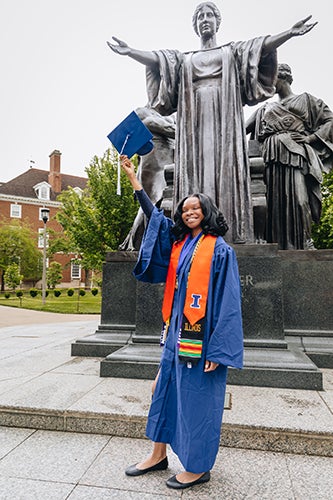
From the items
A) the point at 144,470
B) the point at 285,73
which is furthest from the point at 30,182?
the point at 144,470

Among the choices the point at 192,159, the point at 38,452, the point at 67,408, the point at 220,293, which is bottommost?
the point at 38,452

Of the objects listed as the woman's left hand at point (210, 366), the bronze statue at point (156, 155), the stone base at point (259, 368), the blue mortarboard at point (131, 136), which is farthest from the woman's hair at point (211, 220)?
the bronze statue at point (156, 155)

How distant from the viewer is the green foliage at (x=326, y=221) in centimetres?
2180

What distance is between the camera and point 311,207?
6.59 m

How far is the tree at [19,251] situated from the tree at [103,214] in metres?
16.2

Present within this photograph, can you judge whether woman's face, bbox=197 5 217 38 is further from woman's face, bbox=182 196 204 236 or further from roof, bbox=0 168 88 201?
roof, bbox=0 168 88 201

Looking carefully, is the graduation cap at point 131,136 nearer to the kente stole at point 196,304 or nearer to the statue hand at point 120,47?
the kente stole at point 196,304

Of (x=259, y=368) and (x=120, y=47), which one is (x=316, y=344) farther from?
(x=120, y=47)

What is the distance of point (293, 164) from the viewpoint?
20.6 ft

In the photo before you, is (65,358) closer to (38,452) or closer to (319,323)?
(38,452)

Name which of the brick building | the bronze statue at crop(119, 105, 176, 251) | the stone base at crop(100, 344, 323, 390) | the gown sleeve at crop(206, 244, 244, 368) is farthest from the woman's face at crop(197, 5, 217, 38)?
the brick building

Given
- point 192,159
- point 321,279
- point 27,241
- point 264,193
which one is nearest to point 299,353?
point 321,279

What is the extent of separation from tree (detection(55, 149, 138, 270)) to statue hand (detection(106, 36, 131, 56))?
1796 cm

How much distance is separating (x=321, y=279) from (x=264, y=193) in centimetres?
161
